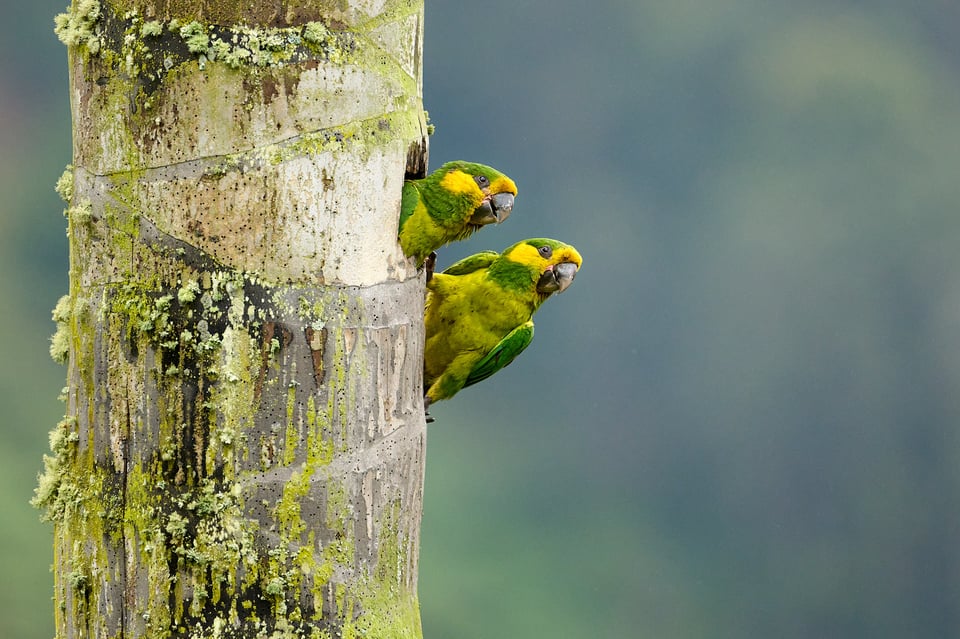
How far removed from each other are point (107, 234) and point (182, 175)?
0.23 meters

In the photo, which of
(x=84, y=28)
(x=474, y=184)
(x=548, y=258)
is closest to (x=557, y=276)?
(x=548, y=258)

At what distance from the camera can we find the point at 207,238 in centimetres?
232

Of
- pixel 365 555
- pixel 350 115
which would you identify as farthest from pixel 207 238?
pixel 365 555

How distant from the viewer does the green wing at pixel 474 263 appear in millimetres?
3342

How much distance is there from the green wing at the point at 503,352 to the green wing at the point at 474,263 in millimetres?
234

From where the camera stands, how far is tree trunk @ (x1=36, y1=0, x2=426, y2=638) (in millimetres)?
2309

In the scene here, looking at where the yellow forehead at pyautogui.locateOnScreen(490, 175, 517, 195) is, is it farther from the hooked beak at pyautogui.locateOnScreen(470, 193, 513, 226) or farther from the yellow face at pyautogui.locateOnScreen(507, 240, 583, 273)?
the yellow face at pyautogui.locateOnScreen(507, 240, 583, 273)

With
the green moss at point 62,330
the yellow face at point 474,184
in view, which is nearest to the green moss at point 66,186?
the green moss at point 62,330

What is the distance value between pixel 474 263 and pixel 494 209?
0.46 meters

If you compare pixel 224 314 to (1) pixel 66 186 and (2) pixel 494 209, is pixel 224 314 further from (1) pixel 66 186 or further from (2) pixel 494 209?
(2) pixel 494 209

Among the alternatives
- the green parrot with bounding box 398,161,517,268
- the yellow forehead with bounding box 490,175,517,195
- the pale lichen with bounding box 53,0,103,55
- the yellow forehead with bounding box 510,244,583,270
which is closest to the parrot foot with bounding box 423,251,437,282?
the green parrot with bounding box 398,161,517,268

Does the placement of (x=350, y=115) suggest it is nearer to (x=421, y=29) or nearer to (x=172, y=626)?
(x=421, y=29)

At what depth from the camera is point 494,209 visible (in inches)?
114

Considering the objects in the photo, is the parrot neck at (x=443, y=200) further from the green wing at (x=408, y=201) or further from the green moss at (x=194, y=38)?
the green moss at (x=194, y=38)
